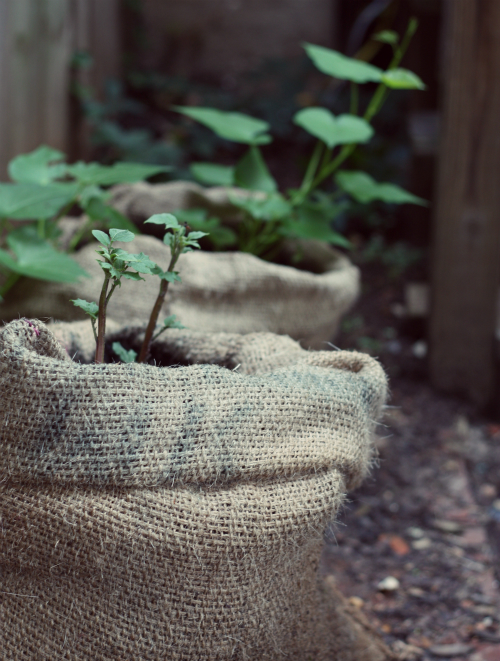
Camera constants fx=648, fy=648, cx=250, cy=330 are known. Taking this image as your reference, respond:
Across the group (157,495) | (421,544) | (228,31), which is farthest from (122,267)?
(228,31)

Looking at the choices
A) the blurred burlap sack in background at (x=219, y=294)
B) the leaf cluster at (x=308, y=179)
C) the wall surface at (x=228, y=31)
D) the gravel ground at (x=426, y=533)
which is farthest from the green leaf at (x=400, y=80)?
the wall surface at (x=228, y=31)

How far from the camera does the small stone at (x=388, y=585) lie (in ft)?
3.95

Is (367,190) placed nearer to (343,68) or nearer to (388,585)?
(343,68)

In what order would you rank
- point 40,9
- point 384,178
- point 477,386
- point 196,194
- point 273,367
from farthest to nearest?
point 384,178
point 477,386
point 40,9
point 196,194
point 273,367

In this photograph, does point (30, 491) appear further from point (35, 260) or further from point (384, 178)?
point (384, 178)

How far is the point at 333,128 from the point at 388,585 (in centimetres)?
87

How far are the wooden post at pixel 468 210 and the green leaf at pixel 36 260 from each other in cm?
120

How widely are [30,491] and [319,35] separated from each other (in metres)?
3.13

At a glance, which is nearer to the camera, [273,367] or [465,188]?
[273,367]

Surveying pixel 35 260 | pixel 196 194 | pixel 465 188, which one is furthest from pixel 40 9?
pixel 465 188

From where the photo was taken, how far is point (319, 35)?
3.25m

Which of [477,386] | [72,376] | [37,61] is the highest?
[37,61]

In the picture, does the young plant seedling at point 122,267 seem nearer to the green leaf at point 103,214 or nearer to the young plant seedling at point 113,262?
the young plant seedling at point 113,262

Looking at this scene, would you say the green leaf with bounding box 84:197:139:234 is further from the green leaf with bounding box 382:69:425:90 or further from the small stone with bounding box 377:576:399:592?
the small stone with bounding box 377:576:399:592
